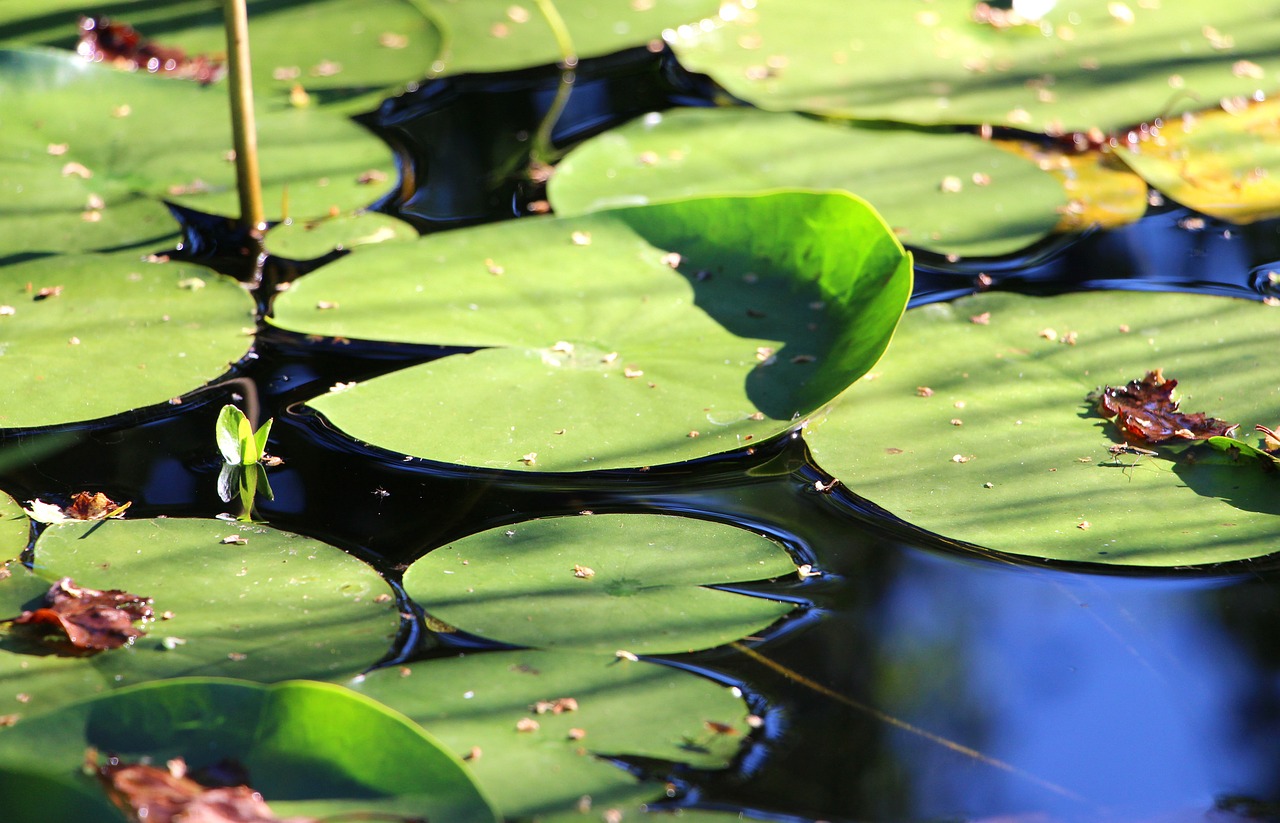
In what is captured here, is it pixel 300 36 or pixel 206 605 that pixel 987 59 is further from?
pixel 206 605

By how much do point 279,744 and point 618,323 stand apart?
1.04 metres

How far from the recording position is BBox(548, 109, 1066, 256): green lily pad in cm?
246

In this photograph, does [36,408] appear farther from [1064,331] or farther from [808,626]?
[1064,331]

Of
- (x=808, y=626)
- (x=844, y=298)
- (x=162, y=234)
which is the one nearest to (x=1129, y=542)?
(x=808, y=626)

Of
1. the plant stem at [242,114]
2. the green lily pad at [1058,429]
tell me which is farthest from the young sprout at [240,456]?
the green lily pad at [1058,429]

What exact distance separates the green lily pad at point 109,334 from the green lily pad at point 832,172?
75 cm

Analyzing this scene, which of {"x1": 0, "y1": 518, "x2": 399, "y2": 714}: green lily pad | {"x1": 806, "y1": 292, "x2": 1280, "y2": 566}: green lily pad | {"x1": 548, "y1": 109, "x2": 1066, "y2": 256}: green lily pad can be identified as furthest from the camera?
{"x1": 548, "y1": 109, "x2": 1066, "y2": 256}: green lily pad

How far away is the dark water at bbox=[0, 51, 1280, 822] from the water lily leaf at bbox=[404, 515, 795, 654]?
0.12 ft

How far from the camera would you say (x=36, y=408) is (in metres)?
1.85

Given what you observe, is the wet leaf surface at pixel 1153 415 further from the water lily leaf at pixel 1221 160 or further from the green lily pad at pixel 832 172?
the water lily leaf at pixel 1221 160

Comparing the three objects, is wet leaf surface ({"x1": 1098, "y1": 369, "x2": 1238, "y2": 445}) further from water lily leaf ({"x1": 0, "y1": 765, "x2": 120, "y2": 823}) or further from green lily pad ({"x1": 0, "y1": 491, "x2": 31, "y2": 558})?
green lily pad ({"x1": 0, "y1": 491, "x2": 31, "y2": 558})

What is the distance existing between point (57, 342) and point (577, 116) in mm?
1420

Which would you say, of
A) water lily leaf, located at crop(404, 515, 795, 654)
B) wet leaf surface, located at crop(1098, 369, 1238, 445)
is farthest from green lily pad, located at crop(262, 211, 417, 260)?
wet leaf surface, located at crop(1098, 369, 1238, 445)

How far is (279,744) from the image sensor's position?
4.07 ft
